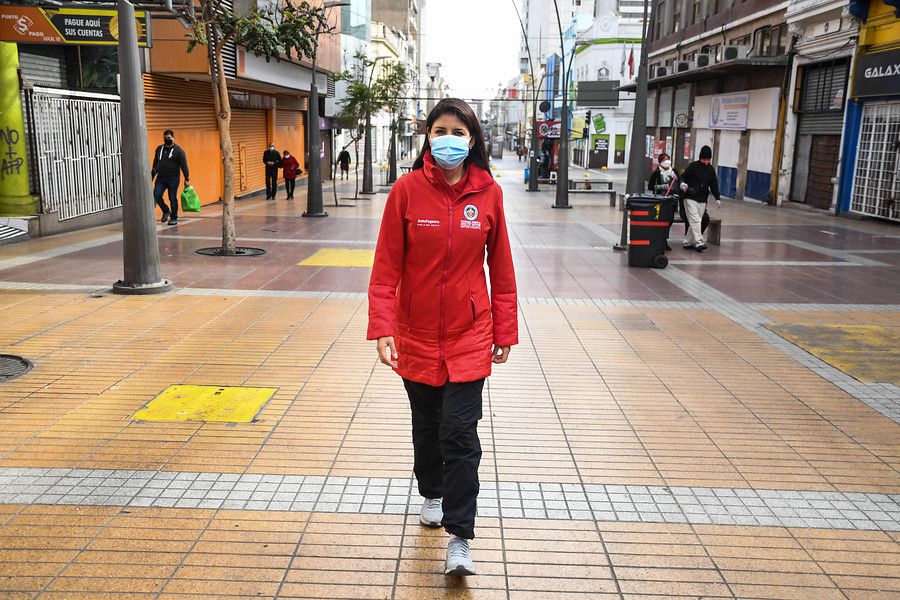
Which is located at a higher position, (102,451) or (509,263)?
(509,263)

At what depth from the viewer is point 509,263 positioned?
3.80 m

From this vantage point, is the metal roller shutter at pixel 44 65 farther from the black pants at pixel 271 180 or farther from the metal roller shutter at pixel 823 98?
the metal roller shutter at pixel 823 98

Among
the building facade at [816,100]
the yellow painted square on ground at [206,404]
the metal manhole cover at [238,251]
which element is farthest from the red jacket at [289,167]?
the yellow painted square on ground at [206,404]

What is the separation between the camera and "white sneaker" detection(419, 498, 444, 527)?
13.5 ft

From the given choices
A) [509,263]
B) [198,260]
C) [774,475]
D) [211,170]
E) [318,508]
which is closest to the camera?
[509,263]

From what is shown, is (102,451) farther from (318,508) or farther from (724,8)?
(724,8)

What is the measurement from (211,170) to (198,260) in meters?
11.0

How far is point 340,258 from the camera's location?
43.5 ft

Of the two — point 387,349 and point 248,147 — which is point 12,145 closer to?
point 387,349

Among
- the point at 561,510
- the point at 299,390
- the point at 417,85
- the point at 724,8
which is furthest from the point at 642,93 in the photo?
the point at 417,85

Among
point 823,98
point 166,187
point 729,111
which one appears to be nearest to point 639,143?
point 166,187

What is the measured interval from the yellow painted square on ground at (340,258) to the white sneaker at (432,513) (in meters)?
8.53

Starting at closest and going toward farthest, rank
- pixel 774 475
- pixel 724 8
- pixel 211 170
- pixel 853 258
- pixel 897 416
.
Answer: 1. pixel 774 475
2. pixel 897 416
3. pixel 853 258
4. pixel 211 170
5. pixel 724 8

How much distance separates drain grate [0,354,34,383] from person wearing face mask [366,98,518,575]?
4.19 m
